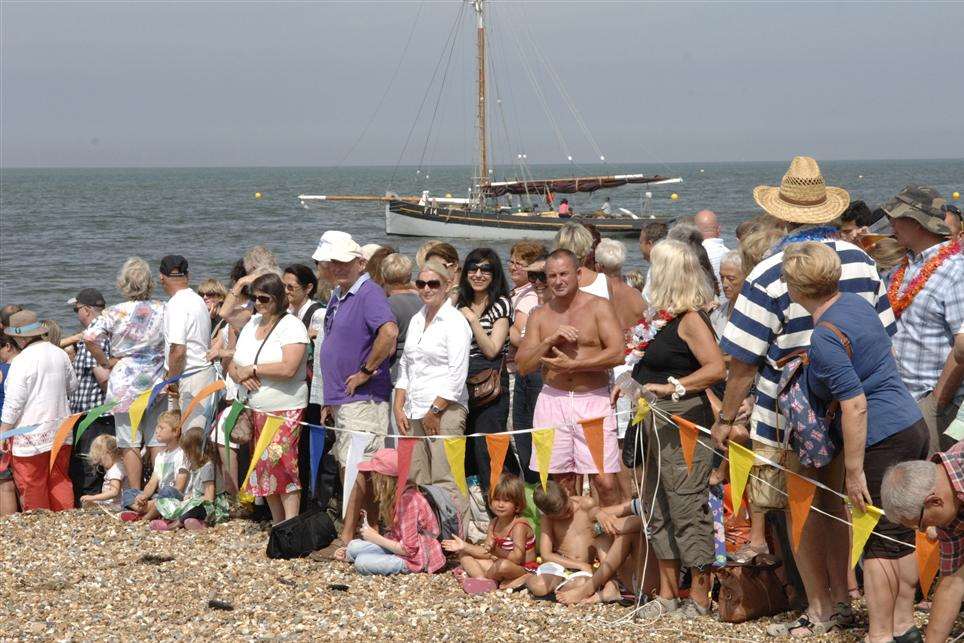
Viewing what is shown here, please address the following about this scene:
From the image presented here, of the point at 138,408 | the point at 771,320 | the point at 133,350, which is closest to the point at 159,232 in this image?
the point at 133,350

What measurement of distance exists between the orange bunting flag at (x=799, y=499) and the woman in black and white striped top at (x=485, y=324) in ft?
7.62

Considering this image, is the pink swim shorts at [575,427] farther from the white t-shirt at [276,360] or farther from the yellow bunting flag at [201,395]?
the yellow bunting flag at [201,395]

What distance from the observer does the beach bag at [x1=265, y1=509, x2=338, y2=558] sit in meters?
6.53

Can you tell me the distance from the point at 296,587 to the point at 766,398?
2870 mm

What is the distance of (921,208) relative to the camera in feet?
16.6

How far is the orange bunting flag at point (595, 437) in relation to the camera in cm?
560

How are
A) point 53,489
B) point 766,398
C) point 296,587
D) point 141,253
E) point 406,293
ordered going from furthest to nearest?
1. point 141,253
2. point 53,489
3. point 406,293
4. point 296,587
5. point 766,398

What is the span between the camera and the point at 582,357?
5.61 m

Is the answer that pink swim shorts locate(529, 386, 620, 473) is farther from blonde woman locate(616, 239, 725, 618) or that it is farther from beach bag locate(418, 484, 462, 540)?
beach bag locate(418, 484, 462, 540)

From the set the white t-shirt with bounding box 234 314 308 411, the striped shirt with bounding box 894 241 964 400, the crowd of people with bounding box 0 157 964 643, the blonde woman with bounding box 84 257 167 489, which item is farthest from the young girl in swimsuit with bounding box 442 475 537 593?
the blonde woman with bounding box 84 257 167 489

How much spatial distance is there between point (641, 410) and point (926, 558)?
1.41 metres

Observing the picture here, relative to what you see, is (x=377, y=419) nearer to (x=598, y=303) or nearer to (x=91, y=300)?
(x=598, y=303)

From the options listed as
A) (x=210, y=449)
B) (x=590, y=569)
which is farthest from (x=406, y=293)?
(x=590, y=569)

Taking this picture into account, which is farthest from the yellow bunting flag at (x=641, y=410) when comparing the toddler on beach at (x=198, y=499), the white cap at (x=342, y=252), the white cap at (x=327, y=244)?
the toddler on beach at (x=198, y=499)
